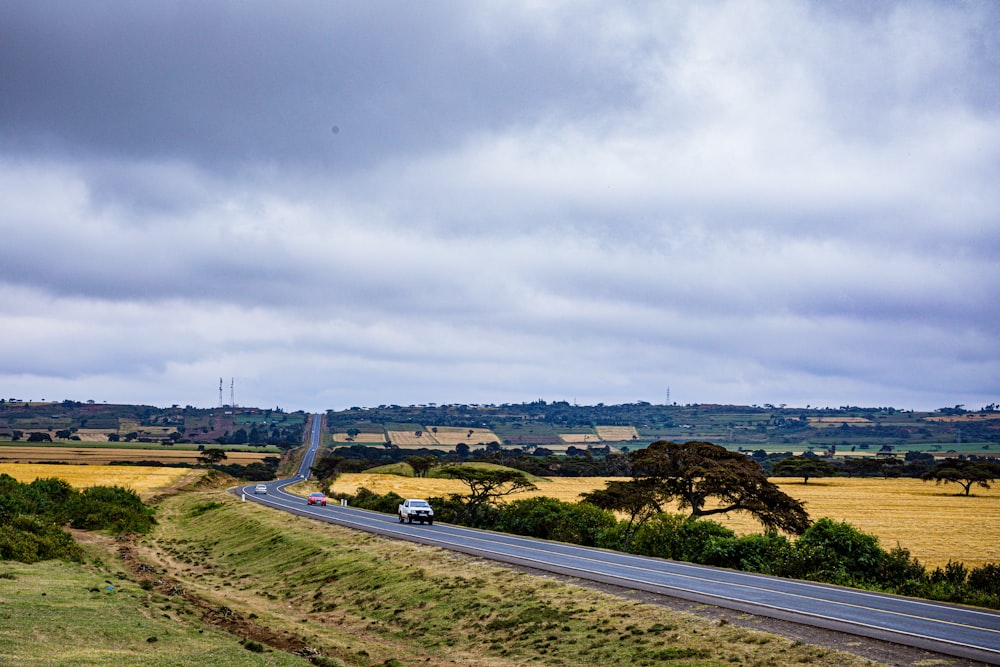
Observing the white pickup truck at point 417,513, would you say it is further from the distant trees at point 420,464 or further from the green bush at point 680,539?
the distant trees at point 420,464

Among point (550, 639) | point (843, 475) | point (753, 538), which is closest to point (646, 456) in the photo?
point (753, 538)

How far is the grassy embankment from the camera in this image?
21.2 metres

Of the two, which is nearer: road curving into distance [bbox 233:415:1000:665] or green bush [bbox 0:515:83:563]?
Result: road curving into distance [bbox 233:415:1000:665]

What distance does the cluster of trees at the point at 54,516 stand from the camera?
128 ft

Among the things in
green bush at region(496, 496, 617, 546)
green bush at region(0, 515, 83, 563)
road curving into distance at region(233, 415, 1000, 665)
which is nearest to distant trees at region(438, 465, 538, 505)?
green bush at region(496, 496, 617, 546)

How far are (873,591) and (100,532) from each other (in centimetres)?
5273

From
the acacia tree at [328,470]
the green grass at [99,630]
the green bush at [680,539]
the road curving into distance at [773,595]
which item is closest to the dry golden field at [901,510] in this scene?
the acacia tree at [328,470]

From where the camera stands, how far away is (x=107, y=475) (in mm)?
114688

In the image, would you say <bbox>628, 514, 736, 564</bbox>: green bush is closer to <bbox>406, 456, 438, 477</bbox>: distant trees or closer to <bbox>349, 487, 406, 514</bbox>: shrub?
<bbox>349, 487, 406, 514</bbox>: shrub

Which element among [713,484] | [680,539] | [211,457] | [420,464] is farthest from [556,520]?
[211,457]

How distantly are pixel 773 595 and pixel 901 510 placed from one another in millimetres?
64852

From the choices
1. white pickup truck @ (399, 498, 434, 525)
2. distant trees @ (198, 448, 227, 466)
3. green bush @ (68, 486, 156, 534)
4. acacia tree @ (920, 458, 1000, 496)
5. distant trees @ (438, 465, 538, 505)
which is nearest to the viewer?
white pickup truck @ (399, 498, 434, 525)

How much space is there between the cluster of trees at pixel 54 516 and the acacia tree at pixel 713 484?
31.7 m

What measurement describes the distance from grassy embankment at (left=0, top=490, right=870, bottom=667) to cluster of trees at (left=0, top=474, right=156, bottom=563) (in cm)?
233
